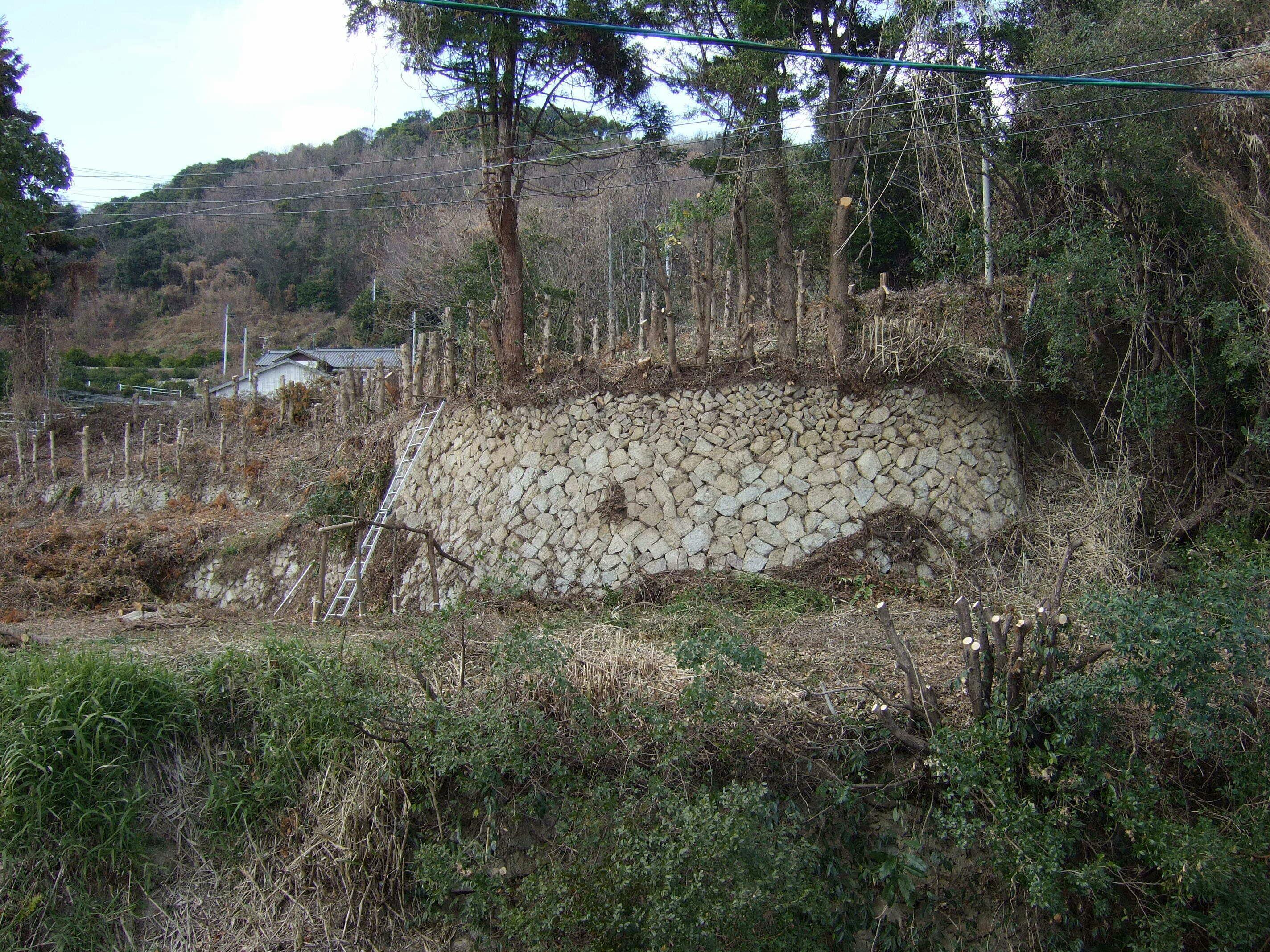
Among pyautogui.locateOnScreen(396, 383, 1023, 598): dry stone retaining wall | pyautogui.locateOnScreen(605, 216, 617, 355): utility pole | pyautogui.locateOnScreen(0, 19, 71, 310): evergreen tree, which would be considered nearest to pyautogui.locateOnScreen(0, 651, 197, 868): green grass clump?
pyautogui.locateOnScreen(396, 383, 1023, 598): dry stone retaining wall

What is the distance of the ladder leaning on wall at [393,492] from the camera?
11.9 m

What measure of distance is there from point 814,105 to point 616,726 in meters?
10.2

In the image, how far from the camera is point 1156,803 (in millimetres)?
5270

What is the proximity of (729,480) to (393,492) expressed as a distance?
556 centimetres

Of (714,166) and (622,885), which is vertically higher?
(714,166)

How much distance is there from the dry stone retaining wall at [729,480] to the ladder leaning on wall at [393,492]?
1.30 metres

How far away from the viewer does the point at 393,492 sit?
12938mm

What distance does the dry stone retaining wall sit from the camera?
9.56m

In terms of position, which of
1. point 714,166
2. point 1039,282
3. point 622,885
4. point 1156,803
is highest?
point 714,166

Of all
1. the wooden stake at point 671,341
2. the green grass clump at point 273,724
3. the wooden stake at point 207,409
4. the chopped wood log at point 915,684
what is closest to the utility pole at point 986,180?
the wooden stake at point 671,341

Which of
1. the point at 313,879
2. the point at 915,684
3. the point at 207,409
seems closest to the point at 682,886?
the point at 915,684

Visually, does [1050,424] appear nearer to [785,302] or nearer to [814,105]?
[785,302]

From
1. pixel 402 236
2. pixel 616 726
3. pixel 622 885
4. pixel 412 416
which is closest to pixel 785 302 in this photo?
pixel 412 416

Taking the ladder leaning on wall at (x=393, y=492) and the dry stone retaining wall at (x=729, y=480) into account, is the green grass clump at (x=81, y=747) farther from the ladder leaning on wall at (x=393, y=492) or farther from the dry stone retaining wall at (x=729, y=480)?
the ladder leaning on wall at (x=393, y=492)
